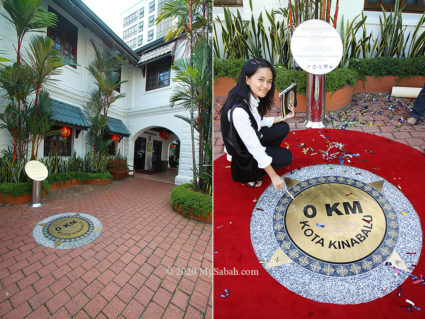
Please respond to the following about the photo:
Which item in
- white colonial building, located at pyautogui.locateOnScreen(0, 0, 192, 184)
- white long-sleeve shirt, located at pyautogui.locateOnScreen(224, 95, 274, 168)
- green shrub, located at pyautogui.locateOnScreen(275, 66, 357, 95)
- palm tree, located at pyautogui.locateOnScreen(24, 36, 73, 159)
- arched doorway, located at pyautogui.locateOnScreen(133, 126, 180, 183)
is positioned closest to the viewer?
white long-sleeve shirt, located at pyautogui.locateOnScreen(224, 95, 274, 168)

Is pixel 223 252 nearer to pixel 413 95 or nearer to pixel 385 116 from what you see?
pixel 385 116

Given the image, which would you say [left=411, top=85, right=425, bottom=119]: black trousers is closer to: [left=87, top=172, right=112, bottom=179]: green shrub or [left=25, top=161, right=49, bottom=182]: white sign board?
[left=25, top=161, right=49, bottom=182]: white sign board

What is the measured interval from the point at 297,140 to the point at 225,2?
6.32 ft

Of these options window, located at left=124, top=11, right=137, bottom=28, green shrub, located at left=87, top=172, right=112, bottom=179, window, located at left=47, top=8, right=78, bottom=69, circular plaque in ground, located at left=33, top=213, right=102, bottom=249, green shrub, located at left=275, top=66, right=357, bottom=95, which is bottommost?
circular plaque in ground, located at left=33, top=213, right=102, bottom=249

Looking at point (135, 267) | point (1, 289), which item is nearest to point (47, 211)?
point (1, 289)

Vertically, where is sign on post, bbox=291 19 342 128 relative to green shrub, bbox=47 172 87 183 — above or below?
above

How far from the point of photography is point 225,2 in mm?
2156

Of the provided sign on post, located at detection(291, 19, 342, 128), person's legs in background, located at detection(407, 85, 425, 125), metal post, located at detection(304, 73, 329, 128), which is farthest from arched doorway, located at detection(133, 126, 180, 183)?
person's legs in background, located at detection(407, 85, 425, 125)

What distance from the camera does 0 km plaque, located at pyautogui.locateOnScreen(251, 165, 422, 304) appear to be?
2.74 feet

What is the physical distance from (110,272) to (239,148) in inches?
51.4

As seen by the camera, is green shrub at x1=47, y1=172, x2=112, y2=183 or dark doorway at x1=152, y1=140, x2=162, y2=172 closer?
green shrub at x1=47, y1=172, x2=112, y2=183

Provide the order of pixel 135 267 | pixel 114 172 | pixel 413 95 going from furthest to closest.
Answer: pixel 114 172 < pixel 413 95 < pixel 135 267

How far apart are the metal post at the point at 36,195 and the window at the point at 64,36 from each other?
3432 mm

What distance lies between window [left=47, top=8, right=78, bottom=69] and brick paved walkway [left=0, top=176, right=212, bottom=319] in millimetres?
4081
